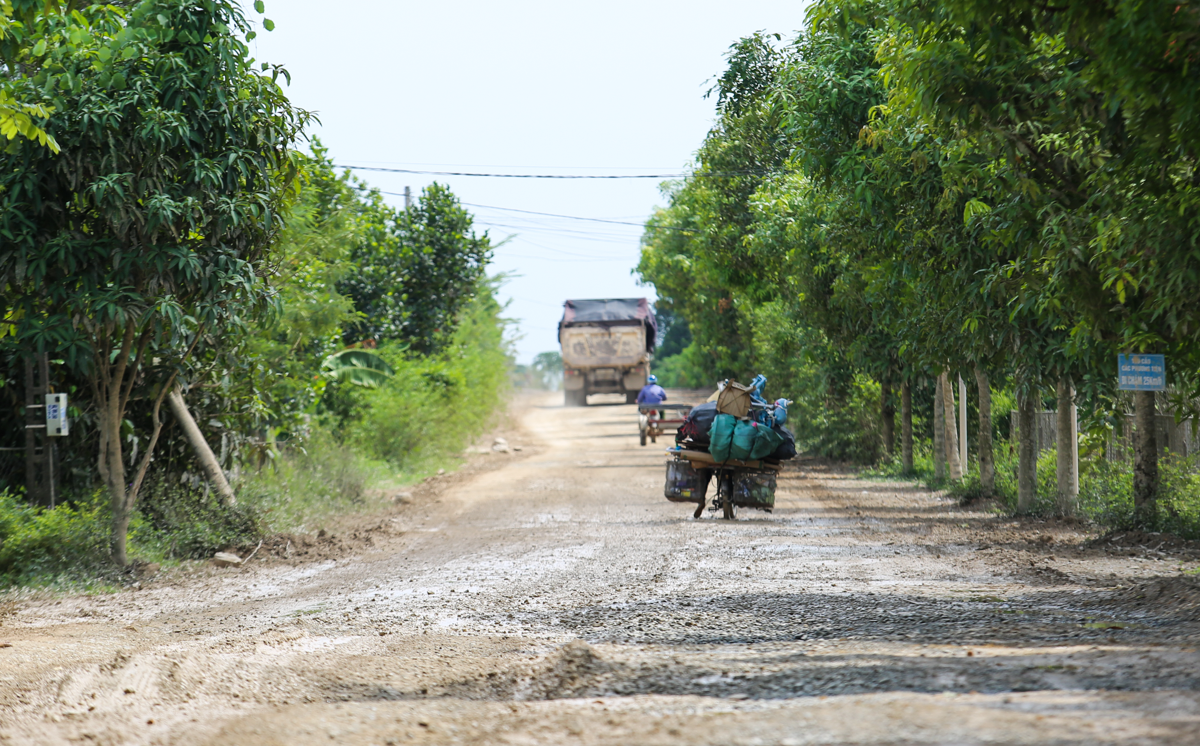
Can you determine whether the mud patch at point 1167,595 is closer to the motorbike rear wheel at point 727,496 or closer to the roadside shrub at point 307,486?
the motorbike rear wheel at point 727,496

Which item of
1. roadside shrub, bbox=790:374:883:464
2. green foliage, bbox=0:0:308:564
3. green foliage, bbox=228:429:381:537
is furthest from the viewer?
roadside shrub, bbox=790:374:883:464

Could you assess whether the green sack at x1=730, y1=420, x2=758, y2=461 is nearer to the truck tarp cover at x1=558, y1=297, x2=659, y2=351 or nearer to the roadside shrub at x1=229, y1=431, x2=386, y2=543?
the roadside shrub at x1=229, y1=431, x2=386, y2=543

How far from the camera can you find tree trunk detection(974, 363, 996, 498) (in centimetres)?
1496

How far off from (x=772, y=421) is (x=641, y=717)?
8555 millimetres

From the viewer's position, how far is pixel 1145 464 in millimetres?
10195

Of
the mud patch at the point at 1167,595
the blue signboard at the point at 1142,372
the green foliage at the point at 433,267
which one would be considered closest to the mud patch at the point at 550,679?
the mud patch at the point at 1167,595

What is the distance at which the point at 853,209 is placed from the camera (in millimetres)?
13469

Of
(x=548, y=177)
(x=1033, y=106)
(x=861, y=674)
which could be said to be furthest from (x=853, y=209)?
(x=548, y=177)

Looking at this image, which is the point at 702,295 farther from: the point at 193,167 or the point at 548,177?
the point at 193,167

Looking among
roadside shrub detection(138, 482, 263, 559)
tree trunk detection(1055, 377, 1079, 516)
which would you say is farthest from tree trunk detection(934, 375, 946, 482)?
roadside shrub detection(138, 482, 263, 559)

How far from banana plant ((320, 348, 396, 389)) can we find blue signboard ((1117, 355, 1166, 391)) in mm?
13271

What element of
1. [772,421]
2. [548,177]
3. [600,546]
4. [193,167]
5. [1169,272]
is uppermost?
[548,177]

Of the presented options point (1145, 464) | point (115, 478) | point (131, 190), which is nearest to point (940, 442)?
point (1145, 464)

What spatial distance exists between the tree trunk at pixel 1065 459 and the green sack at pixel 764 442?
315 centimetres
